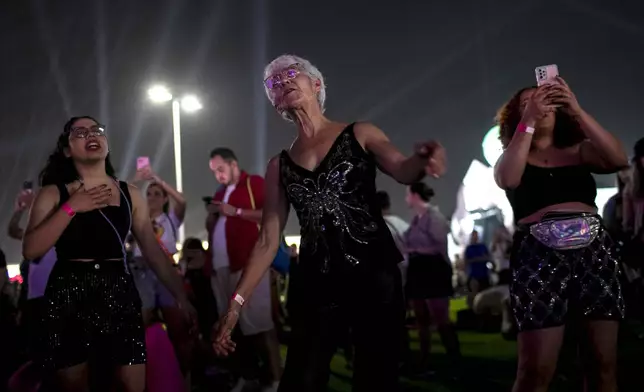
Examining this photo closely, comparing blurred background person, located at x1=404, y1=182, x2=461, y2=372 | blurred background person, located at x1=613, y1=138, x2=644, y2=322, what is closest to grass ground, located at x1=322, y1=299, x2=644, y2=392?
blurred background person, located at x1=404, y1=182, x2=461, y2=372

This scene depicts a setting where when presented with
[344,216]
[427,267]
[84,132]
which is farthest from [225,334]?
[427,267]

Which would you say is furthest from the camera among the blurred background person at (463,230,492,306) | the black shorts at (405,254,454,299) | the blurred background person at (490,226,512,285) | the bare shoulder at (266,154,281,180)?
the blurred background person at (463,230,492,306)

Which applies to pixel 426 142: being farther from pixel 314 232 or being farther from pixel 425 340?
pixel 425 340

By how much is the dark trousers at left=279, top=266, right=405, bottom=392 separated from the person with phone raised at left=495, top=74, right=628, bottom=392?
810mm

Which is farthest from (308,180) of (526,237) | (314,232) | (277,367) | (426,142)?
(277,367)

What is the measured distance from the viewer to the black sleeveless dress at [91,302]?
3.39 m

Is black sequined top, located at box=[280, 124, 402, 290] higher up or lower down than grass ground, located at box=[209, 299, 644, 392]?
higher up

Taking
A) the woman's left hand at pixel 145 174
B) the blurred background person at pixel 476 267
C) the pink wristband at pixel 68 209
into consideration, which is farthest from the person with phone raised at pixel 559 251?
the blurred background person at pixel 476 267

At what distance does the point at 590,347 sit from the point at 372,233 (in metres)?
1.36

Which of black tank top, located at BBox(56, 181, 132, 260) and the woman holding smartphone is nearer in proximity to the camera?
black tank top, located at BBox(56, 181, 132, 260)

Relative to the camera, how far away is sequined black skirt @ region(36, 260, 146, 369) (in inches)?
133

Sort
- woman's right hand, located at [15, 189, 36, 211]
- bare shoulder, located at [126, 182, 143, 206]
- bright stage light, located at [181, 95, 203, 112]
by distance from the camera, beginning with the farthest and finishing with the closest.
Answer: bright stage light, located at [181, 95, 203, 112] → woman's right hand, located at [15, 189, 36, 211] → bare shoulder, located at [126, 182, 143, 206]

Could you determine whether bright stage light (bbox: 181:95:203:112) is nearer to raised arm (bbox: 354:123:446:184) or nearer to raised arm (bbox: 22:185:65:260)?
raised arm (bbox: 22:185:65:260)

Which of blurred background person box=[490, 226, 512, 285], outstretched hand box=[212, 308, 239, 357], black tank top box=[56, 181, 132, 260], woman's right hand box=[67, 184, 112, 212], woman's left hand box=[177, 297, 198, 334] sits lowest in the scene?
blurred background person box=[490, 226, 512, 285]
